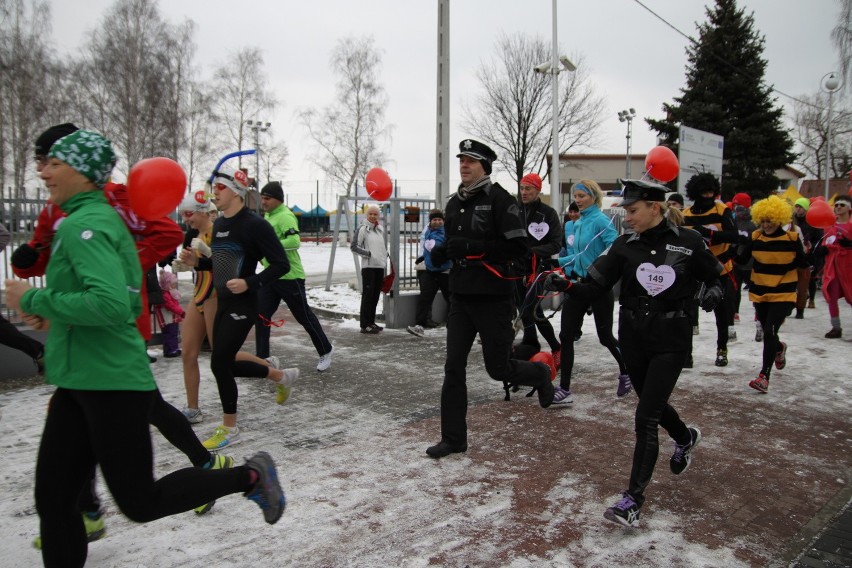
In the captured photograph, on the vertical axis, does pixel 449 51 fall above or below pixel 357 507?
above

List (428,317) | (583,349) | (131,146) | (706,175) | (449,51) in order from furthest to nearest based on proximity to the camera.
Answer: (131,146)
(449,51)
(428,317)
(583,349)
(706,175)

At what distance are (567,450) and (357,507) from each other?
1.74 meters

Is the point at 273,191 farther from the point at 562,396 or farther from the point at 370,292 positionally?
the point at 562,396

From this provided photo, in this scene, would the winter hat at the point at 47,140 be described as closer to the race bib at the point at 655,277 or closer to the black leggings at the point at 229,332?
the black leggings at the point at 229,332

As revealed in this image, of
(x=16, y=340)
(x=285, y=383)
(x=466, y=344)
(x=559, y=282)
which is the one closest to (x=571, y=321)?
(x=466, y=344)

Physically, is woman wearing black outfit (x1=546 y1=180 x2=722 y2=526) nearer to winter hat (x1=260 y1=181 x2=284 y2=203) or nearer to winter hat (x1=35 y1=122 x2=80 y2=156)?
winter hat (x1=35 y1=122 x2=80 y2=156)

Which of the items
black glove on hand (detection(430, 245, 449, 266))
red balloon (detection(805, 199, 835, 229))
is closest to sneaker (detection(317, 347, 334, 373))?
A: black glove on hand (detection(430, 245, 449, 266))

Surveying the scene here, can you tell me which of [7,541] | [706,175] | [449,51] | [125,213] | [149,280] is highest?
[449,51]

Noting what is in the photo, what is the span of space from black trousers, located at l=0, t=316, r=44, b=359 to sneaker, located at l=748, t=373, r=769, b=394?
6.95 metres

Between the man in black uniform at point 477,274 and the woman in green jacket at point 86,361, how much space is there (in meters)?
2.30

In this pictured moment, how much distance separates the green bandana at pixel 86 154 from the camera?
2504 millimetres

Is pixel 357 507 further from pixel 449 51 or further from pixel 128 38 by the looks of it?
pixel 128 38

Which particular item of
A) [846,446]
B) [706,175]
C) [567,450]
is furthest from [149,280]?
[846,446]

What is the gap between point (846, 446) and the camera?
15.9ft
